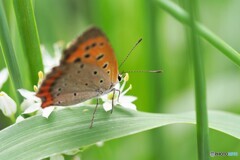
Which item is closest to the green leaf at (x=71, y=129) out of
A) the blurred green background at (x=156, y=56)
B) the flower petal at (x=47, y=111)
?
the flower petal at (x=47, y=111)

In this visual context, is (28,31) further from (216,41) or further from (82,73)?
(216,41)

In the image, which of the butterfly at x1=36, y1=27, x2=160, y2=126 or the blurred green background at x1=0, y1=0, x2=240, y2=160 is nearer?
the butterfly at x1=36, y1=27, x2=160, y2=126

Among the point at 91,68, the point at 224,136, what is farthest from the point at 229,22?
the point at 91,68

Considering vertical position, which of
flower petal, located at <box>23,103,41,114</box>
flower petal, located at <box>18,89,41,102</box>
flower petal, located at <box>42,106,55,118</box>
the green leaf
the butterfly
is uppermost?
the butterfly

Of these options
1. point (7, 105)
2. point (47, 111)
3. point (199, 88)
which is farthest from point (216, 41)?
point (7, 105)

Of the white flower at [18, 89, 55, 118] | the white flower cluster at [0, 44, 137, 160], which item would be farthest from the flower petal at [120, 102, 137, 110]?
the white flower at [18, 89, 55, 118]

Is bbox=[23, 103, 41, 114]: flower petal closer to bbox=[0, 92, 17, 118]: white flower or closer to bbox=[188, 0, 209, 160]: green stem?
bbox=[0, 92, 17, 118]: white flower
